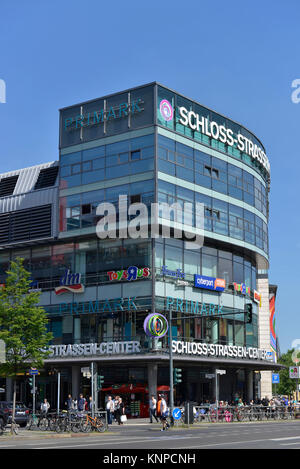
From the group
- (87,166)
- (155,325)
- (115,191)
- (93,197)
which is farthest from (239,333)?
(87,166)

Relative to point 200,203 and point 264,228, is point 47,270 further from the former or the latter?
point 264,228

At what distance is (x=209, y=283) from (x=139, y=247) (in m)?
7.60

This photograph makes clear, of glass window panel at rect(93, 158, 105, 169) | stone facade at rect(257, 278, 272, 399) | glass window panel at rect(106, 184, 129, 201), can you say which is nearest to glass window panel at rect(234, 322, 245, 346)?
stone facade at rect(257, 278, 272, 399)

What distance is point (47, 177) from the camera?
6338 cm

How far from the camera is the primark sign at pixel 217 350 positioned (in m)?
54.9

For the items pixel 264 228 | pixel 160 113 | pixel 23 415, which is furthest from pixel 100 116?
pixel 23 415

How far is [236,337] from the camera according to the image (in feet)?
207

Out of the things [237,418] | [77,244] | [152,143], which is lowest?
[237,418]

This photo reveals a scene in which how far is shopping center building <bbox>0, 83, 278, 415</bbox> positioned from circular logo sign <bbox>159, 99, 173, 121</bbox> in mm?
93

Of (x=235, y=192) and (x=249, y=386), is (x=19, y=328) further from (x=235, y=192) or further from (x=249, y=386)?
(x=249, y=386)

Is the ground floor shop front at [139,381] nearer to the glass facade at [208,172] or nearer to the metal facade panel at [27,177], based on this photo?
the glass facade at [208,172]

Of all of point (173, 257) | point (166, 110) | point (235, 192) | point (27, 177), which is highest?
point (166, 110)

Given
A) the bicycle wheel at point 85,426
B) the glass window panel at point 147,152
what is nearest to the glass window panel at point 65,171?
the glass window panel at point 147,152

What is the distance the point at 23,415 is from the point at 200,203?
948 inches
